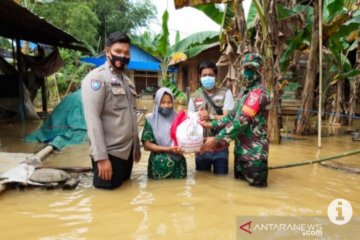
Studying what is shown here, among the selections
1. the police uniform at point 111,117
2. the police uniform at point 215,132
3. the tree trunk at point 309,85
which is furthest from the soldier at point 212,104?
the tree trunk at point 309,85

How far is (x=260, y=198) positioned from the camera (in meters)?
3.71

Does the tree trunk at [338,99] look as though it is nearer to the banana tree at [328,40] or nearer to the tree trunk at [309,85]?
the banana tree at [328,40]

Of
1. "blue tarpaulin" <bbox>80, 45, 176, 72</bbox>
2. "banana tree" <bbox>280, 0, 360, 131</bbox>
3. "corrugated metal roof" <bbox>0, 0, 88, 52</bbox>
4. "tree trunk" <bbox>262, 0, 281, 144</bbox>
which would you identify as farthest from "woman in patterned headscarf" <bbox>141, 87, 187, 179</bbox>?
"blue tarpaulin" <bbox>80, 45, 176, 72</bbox>

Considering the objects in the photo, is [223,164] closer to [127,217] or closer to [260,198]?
[260,198]

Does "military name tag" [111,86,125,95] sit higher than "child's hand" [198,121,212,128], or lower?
higher

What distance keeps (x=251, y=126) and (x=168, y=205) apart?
4.22ft

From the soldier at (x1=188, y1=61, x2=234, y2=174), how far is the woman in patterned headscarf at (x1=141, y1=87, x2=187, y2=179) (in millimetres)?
418

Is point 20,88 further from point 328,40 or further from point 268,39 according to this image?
point 328,40

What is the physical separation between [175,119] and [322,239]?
1.90 metres

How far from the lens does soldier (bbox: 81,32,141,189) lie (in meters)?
3.59

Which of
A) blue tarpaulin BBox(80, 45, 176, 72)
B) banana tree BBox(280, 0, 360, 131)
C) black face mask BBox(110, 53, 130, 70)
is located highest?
blue tarpaulin BBox(80, 45, 176, 72)

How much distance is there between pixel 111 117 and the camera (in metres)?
3.78

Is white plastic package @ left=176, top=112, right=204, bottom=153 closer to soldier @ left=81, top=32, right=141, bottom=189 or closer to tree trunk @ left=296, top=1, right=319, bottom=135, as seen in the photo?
soldier @ left=81, top=32, right=141, bottom=189

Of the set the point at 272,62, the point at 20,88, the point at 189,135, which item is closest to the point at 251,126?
the point at 189,135
